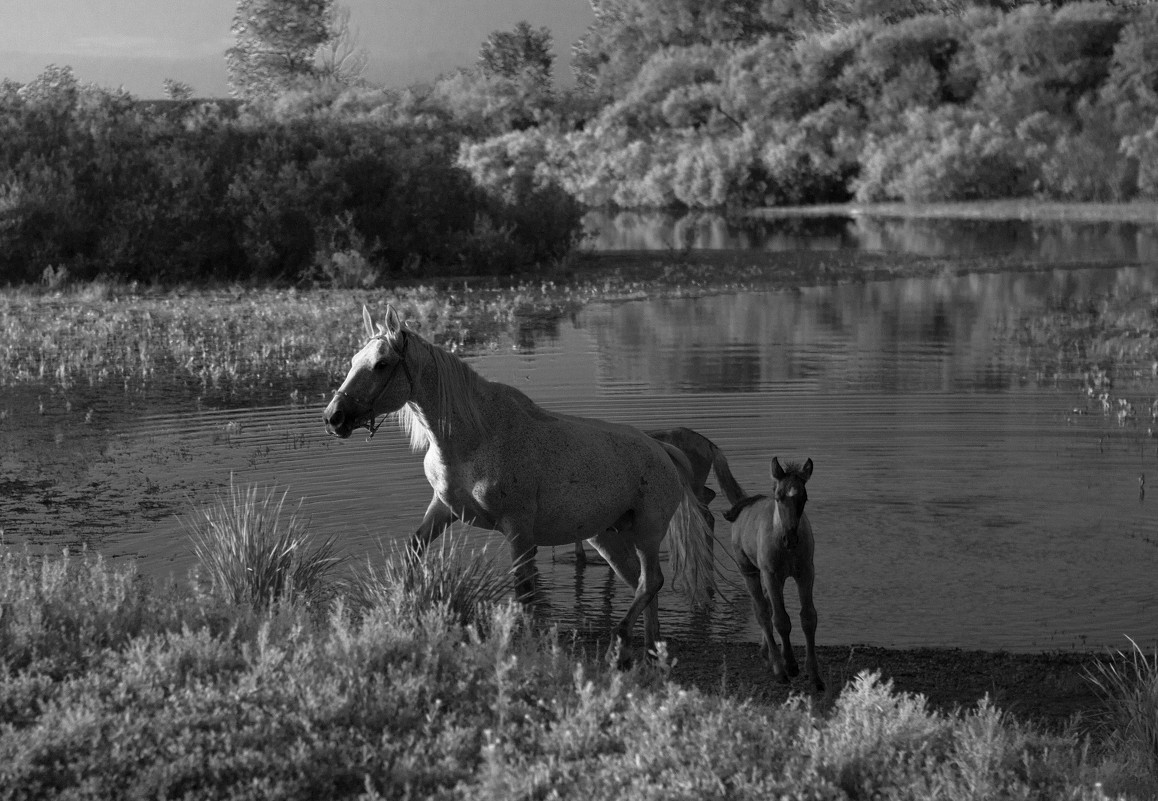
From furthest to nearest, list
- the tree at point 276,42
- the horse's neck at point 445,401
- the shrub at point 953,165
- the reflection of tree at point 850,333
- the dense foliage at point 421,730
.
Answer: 1. the tree at point 276,42
2. the shrub at point 953,165
3. the reflection of tree at point 850,333
4. the horse's neck at point 445,401
5. the dense foliage at point 421,730

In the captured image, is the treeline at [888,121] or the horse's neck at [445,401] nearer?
the horse's neck at [445,401]

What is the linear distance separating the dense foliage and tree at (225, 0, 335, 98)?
85762mm

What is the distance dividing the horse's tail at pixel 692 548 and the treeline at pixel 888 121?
168ft

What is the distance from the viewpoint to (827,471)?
1287 cm

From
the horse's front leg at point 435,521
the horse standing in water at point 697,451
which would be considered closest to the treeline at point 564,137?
the horse standing in water at point 697,451

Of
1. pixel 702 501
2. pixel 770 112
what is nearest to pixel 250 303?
pixel 702 501

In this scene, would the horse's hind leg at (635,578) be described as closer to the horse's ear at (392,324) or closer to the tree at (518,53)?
the horse's ear at (392,324)

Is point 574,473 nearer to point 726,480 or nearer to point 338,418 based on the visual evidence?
point 338,418

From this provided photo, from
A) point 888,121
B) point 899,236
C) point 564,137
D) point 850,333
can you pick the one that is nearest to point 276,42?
point 564,137

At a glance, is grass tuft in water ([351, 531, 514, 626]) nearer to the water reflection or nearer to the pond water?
the pond water

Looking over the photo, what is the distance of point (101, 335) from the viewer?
21625 mm

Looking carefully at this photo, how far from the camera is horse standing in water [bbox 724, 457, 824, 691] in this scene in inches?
307

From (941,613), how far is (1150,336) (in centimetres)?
1300

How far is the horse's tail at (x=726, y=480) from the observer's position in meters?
9.50
